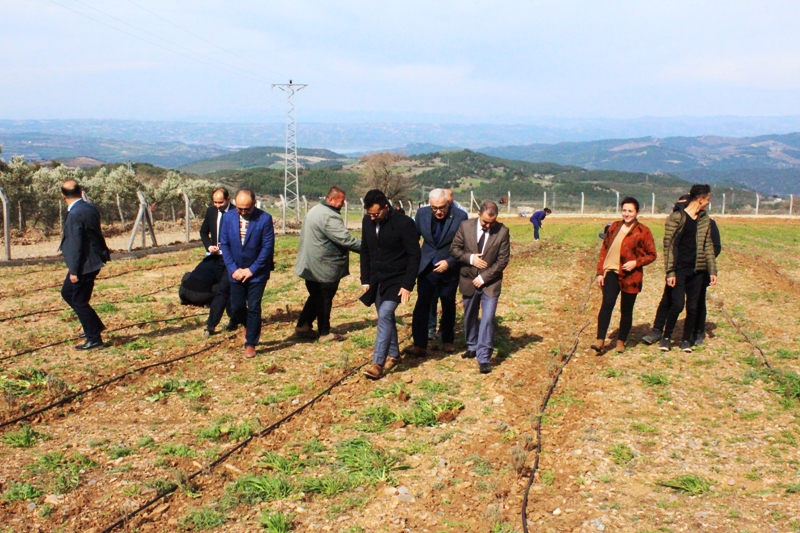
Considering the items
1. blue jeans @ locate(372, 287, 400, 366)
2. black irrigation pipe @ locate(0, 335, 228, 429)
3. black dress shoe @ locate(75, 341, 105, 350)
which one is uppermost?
blue jeans @ locate(372, 287, 400, 366)

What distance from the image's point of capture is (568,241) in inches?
945

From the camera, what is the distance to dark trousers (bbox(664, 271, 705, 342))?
8.56 meters

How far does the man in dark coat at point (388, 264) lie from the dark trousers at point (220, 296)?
220 cm

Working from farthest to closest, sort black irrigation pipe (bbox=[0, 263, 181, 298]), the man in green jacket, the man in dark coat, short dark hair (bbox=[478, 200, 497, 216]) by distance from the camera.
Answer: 1. black irrigation pipe (bbox=[0, 263, 181, 298])
2. the man in green jacket
3. short dark hair (bbox=[478, 200, 497, 216])
4. the man in dark coat

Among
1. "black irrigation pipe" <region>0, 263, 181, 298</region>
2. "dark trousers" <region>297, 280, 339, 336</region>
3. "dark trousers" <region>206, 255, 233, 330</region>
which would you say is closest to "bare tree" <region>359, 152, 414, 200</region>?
"black irrigation pipe" <region>0, 263, 181, 298</region>

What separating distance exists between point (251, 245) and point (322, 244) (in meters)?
0.87

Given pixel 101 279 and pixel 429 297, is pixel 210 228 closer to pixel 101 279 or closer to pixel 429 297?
pixel 429 297

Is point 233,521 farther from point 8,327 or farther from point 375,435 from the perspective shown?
point 8,327

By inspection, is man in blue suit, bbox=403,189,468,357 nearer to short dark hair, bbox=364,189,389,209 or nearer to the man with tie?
the man with tie

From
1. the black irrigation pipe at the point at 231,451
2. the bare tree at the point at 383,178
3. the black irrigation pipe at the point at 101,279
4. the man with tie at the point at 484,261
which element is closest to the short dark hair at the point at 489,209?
the man with tie at the point at 484,261

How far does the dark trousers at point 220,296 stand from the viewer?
29.0 feet

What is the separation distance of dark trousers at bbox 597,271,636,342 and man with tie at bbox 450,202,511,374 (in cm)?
157

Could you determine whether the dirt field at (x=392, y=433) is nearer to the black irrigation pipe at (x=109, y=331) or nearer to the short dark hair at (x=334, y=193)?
the black irrigation pipe at (x=109, y=331)

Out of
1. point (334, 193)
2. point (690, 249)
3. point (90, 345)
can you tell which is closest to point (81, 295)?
point (90, 345)
